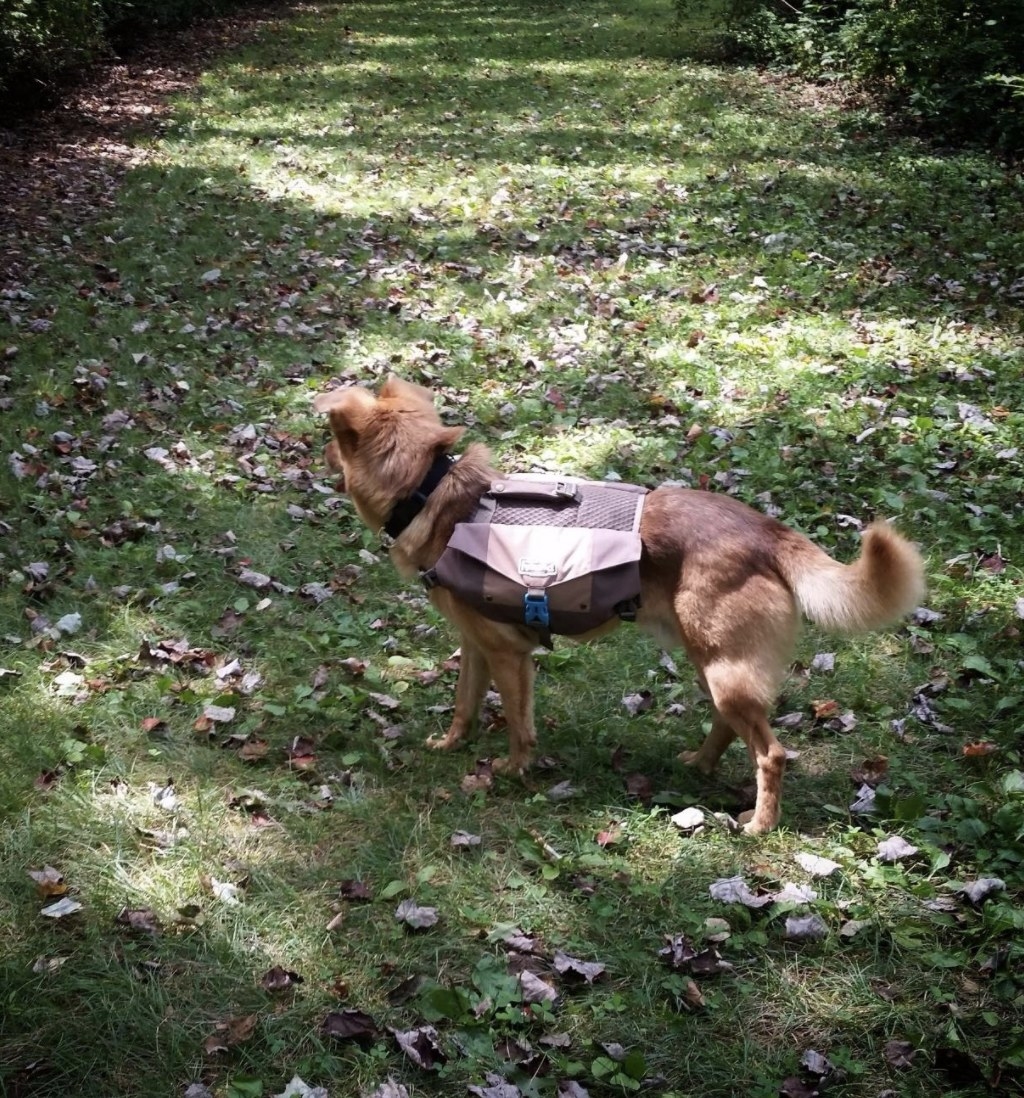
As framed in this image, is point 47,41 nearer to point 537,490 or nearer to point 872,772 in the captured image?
point 537,490

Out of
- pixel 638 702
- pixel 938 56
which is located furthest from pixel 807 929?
pixel 938 56

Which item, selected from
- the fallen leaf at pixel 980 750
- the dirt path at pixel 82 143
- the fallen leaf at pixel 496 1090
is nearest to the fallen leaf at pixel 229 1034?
the fallen leaf at pixel 496 1090

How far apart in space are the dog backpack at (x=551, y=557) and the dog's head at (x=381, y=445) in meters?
0.35

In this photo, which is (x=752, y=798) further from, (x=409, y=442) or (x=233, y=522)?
(x=233, y=522)

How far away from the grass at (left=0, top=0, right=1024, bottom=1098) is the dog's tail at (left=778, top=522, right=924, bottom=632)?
92 cm

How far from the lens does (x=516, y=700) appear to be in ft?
14.4

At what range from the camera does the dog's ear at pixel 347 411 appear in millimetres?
4328

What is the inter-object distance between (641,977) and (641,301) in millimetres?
7234

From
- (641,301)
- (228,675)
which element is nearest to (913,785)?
(228,675)

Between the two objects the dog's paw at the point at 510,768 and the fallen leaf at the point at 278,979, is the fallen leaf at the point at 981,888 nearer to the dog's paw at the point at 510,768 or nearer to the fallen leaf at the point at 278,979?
the dog's paw at the point at 510,768

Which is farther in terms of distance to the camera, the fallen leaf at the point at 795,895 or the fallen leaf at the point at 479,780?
the fallen leaf at the point at 479,780

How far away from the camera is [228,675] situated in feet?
16.5

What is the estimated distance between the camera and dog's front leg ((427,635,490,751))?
15.3 feet

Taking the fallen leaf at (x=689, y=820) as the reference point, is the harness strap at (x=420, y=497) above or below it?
above
